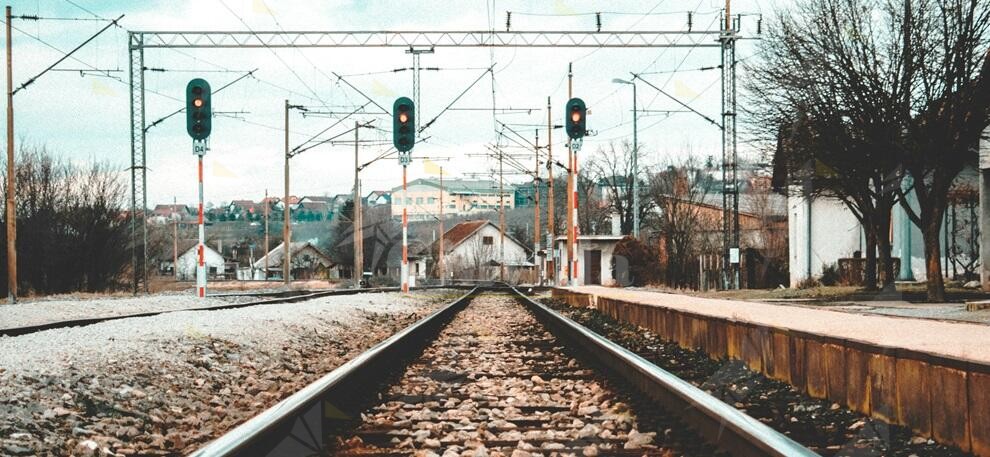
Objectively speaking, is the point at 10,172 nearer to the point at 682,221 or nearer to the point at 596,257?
the point at 596,257

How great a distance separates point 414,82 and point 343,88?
4.65m

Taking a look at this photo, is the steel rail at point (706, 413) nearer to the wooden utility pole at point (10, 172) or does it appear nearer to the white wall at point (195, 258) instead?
the wooden utility pole at point (10, 172)

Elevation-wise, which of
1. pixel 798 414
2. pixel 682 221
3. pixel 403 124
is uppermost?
pixel 403 124

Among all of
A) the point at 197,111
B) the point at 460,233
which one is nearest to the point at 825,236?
the point at 197,111

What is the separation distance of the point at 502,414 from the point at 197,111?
16949mm

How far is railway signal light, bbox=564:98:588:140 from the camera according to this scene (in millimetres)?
25641

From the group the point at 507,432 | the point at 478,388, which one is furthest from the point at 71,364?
the point at 507,432

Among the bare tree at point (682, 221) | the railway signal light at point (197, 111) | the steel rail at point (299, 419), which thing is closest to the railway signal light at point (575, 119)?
the railway signal light at point (197, 111)

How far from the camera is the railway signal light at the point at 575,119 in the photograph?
25641mm

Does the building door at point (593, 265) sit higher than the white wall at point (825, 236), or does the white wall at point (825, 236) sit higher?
the white wall at point (825, 236)

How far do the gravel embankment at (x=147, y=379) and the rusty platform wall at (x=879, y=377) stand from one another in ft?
12.9

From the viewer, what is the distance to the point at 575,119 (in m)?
25.8

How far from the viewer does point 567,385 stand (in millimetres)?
8055

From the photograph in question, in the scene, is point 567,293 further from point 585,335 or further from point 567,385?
point 567,385
